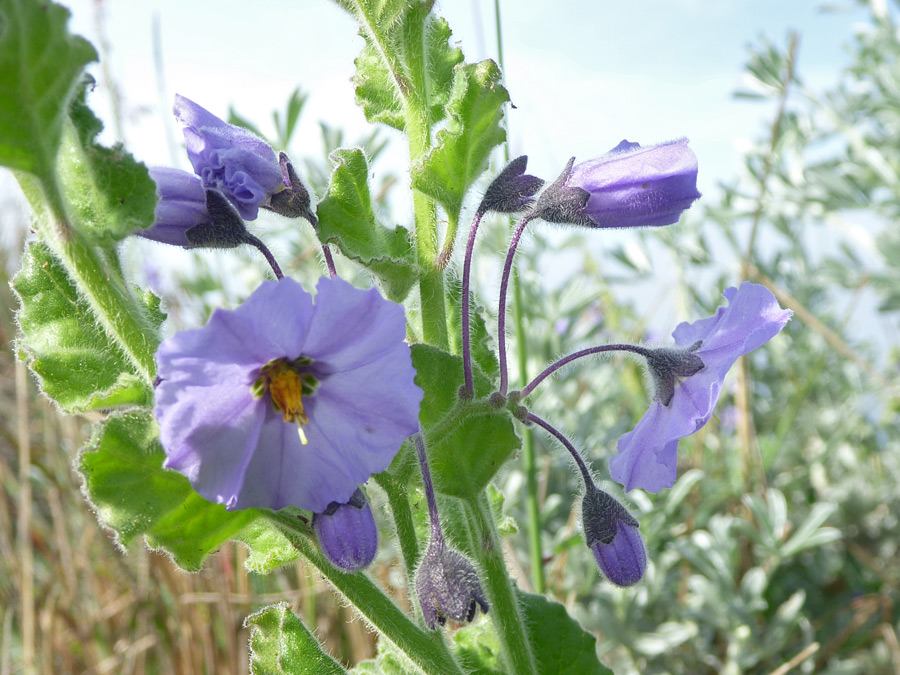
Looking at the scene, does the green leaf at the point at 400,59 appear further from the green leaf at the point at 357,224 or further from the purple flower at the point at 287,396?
the purple flower at the point at 287,396

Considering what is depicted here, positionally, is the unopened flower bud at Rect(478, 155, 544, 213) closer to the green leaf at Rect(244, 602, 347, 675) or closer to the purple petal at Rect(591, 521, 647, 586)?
the purple petal at Rect(591, 521, 647, 586)

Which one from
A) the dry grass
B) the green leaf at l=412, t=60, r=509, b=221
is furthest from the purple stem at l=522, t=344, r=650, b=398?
the dry grass

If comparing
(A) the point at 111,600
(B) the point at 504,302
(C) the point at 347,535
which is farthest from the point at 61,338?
(A) the point at 111,600

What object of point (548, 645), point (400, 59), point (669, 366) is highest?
point (400, 59)

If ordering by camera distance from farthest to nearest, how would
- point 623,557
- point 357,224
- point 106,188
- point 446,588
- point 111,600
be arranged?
1. point 111,600
2. point 623,557
3. point 357,224
4. point 446,588
5. point 106,188

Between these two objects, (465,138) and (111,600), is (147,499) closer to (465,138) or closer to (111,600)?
(465,138)

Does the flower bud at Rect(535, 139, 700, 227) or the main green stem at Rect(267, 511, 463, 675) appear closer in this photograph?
the main green stem at Rect(267, 511, 463, 675)
